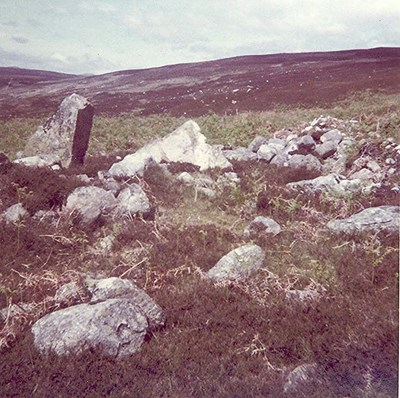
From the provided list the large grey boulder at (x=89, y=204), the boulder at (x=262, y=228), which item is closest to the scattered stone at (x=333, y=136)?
the boulder at (x=262, y=228)

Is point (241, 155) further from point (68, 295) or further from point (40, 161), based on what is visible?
point (68, 295)

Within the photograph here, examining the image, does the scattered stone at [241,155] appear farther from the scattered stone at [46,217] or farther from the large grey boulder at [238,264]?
the large grey boulder at [238,264]

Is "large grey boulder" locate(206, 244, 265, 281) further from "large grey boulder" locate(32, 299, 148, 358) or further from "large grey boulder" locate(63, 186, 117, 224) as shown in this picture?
"large grey boulder" locate(63, 186, 117, 224)

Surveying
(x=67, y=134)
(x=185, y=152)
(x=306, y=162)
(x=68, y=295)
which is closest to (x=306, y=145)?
(x=306, y=162)

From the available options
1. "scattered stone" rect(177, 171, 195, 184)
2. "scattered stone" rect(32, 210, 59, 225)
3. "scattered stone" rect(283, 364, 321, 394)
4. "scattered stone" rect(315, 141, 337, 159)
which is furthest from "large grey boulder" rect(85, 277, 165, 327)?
"scattered stone" rect(315, 141, 337, 159)

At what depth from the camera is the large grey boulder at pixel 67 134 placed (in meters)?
13.0

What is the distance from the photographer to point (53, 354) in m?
4.03

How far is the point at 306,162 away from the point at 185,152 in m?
3.68

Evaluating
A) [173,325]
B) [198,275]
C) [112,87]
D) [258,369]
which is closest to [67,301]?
[173,325]

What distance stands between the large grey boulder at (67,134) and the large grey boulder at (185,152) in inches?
74.7

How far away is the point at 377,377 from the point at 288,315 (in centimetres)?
138

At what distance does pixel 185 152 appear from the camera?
41.8 feet

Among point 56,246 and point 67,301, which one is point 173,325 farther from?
point 56,246

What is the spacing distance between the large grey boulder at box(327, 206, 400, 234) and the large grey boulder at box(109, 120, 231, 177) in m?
5.33
